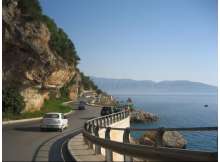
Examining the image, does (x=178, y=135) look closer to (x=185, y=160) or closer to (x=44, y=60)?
(x=44, y=60)

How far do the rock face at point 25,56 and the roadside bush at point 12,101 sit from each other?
1.43 metres

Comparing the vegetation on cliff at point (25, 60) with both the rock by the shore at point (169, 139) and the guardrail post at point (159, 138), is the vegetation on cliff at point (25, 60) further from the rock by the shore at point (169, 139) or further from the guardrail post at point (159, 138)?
the guardrail post at point (159, 138)

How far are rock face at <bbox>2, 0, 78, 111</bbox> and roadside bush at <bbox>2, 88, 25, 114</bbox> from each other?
1434 millimetres

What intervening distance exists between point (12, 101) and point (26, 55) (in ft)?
18.1

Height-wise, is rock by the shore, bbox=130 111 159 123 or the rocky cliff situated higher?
the rocky cliff

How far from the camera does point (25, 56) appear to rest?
44.3 m

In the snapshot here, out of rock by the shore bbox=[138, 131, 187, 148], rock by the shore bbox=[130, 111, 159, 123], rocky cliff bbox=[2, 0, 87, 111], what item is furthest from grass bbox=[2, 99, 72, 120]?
rock by the shore bbox=[130, 111, 159, 123]

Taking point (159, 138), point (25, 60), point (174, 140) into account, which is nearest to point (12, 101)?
point (25, 60)

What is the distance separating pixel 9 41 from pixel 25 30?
2.32 metres

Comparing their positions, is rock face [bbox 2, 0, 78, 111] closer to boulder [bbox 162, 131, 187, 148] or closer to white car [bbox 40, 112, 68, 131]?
white car [bbox 40, 112, 68, 131]

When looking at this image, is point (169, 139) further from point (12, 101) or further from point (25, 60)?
point (25, 60)

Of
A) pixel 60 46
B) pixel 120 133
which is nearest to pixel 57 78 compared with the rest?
pixel 60 46

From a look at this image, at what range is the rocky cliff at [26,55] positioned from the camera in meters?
43.5

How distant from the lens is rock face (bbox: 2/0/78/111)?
43.4 metres
